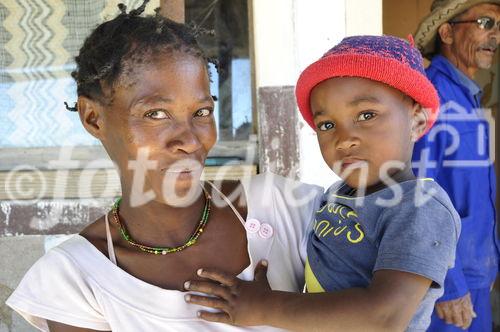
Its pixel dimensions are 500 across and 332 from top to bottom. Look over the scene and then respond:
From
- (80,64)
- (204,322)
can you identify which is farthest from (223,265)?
(80,64)

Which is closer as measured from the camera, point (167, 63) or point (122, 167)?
point (167, 63)

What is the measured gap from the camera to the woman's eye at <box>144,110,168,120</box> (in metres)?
1.36

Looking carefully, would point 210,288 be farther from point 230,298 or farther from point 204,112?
point 204,112

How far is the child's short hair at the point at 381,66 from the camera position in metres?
1.43

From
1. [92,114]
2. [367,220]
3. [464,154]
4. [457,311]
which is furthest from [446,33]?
[92,114]

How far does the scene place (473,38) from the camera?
319 centimetres

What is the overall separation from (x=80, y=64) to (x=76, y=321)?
2.17 feet

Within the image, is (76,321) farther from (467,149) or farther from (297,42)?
(467,149)

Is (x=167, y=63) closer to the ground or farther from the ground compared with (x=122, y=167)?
farther from the ground

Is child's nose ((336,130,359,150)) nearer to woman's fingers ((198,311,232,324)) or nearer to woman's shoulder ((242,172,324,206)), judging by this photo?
woman's shoulder ((242,172,324,206))

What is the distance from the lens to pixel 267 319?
4.31 feet

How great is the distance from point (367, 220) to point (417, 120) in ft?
1.11

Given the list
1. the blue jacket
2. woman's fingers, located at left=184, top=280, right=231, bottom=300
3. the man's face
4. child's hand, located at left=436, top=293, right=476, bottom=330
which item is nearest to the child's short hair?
woman's fingers, located at left=184, top=280, right=231, bottom=300

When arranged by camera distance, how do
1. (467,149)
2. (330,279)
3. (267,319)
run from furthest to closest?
(467,149)
(330,279)
(267,319)
